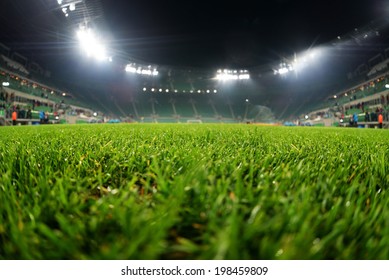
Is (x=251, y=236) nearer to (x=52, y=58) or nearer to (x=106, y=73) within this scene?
(x=52, y=58)

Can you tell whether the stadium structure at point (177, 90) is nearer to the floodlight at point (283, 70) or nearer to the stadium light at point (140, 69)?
the stadium light at point (140, 69)

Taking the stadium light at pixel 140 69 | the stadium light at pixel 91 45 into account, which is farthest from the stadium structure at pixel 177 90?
the stadium light at pixel 91 45

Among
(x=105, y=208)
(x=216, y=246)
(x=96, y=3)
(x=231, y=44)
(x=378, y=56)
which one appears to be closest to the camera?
(x=216, y=246)

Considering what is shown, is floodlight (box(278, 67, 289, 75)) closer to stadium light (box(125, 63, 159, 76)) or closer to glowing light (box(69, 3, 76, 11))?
stadium light (box(125, 63, 159, 76))

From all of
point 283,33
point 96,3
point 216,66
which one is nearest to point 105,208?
point 96,3

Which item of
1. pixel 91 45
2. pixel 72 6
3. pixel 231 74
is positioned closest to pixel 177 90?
pixel 231 74

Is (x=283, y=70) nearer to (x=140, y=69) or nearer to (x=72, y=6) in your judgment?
(x=140, y=69)

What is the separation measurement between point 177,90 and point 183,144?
5098cm

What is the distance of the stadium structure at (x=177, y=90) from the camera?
81.6ft

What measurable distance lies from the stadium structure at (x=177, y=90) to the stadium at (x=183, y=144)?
0.27 m

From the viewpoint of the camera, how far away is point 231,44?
40.1 metres

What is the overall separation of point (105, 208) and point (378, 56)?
138 feet

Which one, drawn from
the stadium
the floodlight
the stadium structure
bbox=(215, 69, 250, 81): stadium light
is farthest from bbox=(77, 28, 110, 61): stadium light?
the floodlight

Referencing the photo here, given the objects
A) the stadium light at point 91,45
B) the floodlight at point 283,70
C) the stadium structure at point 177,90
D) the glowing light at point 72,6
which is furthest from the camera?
→ the floodlight at point 283,70
